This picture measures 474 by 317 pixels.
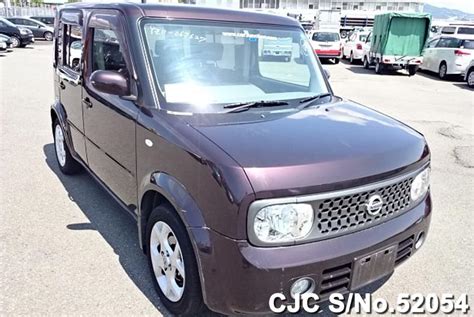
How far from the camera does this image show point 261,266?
6.82 ft

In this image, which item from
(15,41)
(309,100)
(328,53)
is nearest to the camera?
(309,100)

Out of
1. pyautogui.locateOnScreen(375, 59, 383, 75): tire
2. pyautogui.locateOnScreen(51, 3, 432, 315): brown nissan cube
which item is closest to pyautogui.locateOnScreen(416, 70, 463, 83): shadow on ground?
pyautogui.locateOnScreen(375, 59, 383, 75): tire

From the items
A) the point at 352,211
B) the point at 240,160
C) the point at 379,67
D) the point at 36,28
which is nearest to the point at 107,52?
the point at 240,160

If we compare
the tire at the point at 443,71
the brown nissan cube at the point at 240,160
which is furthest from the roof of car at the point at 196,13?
the tire at the point at 443,71

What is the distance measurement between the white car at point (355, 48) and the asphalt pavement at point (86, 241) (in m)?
15.6

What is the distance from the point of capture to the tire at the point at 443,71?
16636 millimetres

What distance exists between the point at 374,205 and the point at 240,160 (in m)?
0.85

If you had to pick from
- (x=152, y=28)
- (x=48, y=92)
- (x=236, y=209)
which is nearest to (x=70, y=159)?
(x=152, y=28)

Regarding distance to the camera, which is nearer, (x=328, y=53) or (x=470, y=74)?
(x=470, y=74)

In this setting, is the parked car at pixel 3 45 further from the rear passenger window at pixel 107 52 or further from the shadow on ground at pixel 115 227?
the rear passenger window at pixel 107 52

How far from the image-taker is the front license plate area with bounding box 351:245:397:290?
2.30 meters

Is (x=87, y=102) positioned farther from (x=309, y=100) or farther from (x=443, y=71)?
(x=443, y=71)

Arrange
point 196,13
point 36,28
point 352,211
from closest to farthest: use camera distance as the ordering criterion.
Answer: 1. point 352,211
2. point 196,13
3. point 36,28

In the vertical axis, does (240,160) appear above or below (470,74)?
above
